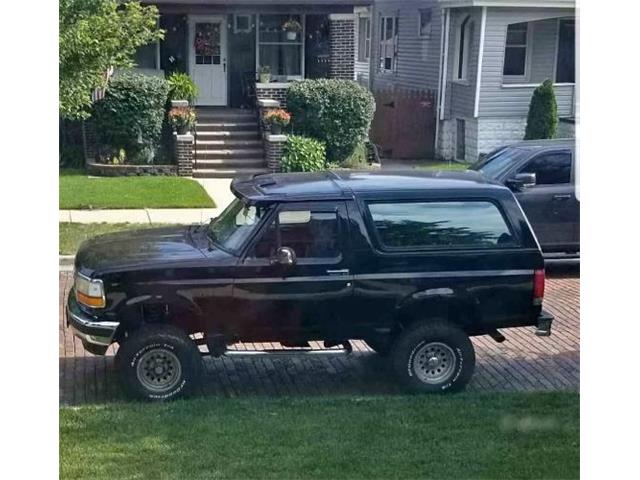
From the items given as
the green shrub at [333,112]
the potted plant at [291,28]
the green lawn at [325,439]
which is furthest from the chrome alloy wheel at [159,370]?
the potted plant at [291,28]

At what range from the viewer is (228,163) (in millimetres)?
7254

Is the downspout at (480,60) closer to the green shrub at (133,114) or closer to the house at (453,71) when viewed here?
the house at (453,71)

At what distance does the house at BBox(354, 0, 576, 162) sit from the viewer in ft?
22.0

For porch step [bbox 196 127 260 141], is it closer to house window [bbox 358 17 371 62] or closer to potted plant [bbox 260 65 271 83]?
potted plant [bbox 260 65 271 83]

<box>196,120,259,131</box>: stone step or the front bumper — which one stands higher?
<box>196,120,259,131</box>: stone step

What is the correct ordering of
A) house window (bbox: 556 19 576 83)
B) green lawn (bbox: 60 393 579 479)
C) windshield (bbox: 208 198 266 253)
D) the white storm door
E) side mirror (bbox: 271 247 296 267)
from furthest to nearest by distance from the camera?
1. the white storm door
2. windshield (bbox: 208 198 266 253)
3. side mirror (bbox: 271 247 296 267)
4. house window (bbox: 556 19 576 83)
5. green lawn (bbox: 60 393 579 479)

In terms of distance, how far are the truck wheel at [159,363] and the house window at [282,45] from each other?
5.80ft

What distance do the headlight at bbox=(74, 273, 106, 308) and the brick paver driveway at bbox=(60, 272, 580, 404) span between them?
0.32 metres

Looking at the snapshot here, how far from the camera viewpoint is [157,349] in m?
6.74

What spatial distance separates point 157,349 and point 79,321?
1.63 feet

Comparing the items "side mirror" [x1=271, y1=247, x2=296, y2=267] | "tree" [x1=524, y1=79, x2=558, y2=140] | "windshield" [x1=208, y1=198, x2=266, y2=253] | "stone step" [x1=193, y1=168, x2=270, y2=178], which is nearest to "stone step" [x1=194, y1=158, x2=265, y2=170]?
"stone step" [x1=193, y1=168, x2=270, y2=178]

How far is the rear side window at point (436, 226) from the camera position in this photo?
695cm
